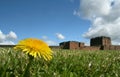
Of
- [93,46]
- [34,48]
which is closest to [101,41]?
[93,46]

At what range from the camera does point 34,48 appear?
294cm

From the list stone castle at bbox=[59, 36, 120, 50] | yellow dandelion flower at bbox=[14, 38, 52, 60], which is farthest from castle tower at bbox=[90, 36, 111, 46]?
yellow dandelion flower at bbox=[14, 38, 52, 60]

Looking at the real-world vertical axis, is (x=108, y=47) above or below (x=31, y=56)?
above

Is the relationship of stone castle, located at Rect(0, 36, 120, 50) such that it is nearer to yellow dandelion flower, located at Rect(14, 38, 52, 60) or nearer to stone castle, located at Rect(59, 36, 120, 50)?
stone castle, located at Rect(59, 36, 120, 50)

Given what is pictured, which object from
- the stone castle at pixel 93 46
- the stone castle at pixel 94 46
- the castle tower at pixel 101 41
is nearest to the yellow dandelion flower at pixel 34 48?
the stone castle at pixel 93 46

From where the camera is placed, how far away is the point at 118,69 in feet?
22.0

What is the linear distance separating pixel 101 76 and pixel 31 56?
2774 mm

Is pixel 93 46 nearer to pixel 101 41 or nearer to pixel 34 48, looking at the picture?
pixel 101 41

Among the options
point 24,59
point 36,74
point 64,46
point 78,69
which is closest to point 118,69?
point 78,69

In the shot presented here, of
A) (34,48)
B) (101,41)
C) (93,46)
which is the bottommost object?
(34,48)

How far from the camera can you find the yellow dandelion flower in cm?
286

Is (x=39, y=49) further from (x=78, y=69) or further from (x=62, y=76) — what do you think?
(x=78, y=69)

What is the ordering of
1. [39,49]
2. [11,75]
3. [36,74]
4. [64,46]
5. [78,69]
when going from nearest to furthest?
[39,49] < [11,75] < [36,74] < [78,69] < [64,46]

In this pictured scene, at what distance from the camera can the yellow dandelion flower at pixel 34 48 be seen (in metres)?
2.86
